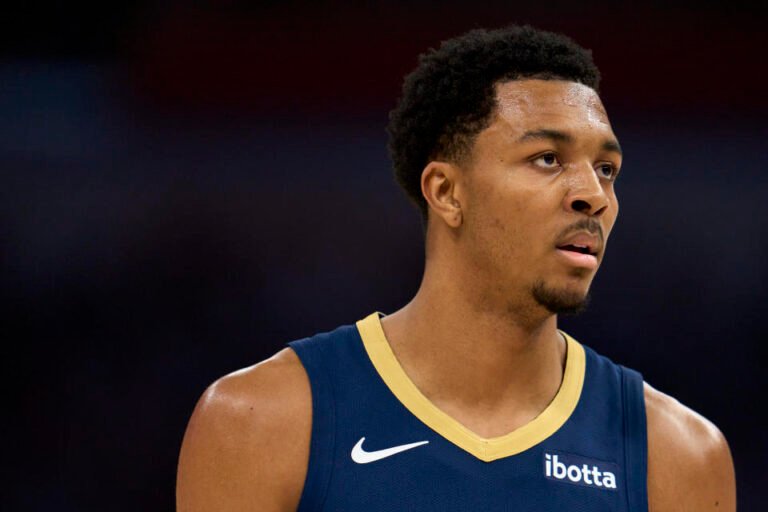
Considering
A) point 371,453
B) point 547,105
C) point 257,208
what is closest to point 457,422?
point 371,453

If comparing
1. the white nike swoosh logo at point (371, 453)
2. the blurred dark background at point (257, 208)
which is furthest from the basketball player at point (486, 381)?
the blurred dark background at point (257, 208)

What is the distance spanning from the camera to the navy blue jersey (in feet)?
7.20

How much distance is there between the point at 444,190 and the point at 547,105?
29 cm

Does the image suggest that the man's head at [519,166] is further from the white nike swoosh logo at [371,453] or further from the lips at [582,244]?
the white nike swoosh logo at [371,453]

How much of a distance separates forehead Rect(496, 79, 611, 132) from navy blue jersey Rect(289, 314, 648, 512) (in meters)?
0.58

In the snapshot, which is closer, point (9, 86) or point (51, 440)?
point (51, 440)

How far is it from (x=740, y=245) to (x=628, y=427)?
2.16 meters

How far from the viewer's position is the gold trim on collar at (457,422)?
2.26 metres

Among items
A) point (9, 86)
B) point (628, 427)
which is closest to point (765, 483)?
point (628, 427)

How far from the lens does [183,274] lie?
4.16m

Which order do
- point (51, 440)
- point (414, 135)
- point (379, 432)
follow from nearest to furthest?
point (379, 432) < point (414, 135) < point (51, 440)

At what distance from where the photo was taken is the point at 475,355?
235 cm

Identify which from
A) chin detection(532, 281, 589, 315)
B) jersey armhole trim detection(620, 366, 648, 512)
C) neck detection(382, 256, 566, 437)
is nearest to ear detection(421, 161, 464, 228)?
neck detection(382, 256, 566, 437)

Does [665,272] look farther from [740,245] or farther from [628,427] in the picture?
[628,427]
